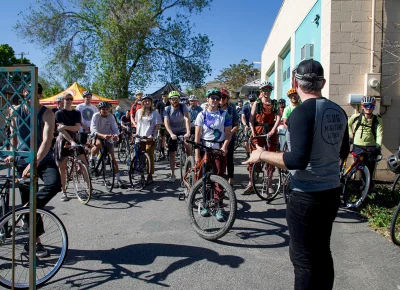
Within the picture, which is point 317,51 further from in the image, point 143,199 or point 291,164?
point 291,164

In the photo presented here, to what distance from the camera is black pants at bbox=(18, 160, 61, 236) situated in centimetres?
393

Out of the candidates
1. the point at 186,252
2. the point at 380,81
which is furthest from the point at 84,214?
the point at 380,81

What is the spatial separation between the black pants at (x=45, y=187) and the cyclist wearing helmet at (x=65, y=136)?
242 centimetres

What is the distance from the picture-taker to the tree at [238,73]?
167ft

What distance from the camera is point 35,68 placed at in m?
2.72

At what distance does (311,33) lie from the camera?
9.54 m

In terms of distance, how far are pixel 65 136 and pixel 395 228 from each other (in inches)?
223

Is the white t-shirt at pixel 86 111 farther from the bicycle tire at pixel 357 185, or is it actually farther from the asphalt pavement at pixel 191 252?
the bicycle tire at pixel 357 185

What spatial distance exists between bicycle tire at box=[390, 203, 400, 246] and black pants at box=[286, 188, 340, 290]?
2.23 meters

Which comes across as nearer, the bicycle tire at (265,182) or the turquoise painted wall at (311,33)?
the bicycle tire at (265,182)

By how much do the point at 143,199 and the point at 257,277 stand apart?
365 cm

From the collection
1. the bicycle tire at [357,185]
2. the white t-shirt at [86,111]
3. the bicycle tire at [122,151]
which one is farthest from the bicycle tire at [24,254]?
the bicycle tire at [122,151]

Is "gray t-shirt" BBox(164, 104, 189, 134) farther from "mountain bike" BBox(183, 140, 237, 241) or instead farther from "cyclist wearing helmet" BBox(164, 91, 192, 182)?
"mountain bike" BBox(183, 140, 237, 241)

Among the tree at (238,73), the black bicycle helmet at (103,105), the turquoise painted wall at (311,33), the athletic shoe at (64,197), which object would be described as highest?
the tree at (238,73)
